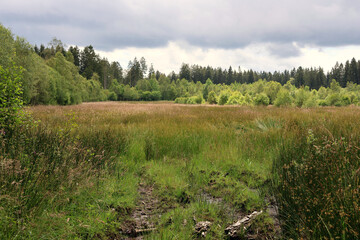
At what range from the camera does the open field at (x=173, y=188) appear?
2.27 m

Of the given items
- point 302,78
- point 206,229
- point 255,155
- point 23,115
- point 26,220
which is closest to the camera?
point 26,220

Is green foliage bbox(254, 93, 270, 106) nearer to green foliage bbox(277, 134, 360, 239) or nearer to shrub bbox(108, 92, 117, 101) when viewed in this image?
green foliage bbox(277, 134, 360, 239)

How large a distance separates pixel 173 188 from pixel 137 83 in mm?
85428

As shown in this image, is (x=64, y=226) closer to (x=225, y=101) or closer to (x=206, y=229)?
(x=206, y=229)

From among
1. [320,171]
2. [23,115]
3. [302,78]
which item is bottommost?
[320,171]

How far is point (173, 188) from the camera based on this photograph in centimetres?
406

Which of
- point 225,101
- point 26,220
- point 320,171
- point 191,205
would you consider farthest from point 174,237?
point 225,101

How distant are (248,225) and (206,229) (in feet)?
1.86

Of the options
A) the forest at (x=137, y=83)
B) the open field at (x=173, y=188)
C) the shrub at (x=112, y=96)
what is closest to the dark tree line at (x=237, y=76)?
the forest at (x=137, y=83)

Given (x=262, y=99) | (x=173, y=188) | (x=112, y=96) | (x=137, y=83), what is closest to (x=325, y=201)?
(x=173, y=188)

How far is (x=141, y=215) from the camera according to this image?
10.8 feet

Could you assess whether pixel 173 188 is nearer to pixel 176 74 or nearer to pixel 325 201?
pixel 325 201

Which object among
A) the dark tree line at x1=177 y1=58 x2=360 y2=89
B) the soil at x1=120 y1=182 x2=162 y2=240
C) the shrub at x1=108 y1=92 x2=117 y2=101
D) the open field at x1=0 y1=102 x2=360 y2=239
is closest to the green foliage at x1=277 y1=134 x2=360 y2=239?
the open field at x1=0 y1=102 x2=360 y2=239

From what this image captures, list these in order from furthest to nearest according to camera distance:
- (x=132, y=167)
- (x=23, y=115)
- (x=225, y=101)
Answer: (x=225, y=101) → (x=132, y=167) → (x=23, y=115)
